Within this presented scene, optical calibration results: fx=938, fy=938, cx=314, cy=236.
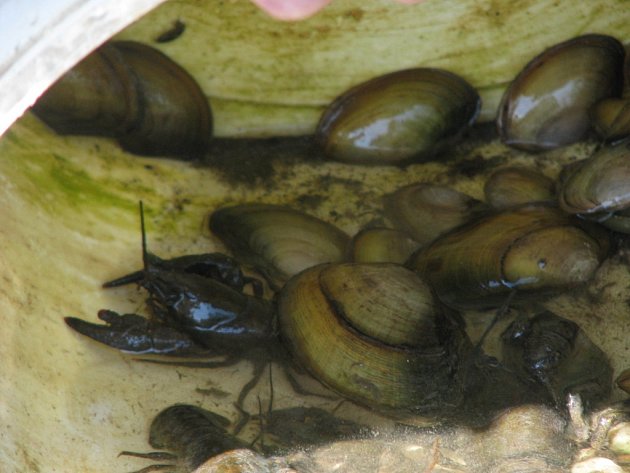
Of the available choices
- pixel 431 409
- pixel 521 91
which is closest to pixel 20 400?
pixel 431 409

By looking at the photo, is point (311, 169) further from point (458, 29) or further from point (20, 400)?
point (20, 400)

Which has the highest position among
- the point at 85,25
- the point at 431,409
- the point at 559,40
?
the point at 85,25

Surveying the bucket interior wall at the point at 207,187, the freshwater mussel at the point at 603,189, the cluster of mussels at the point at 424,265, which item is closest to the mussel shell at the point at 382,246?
the cluster of mussels at the point at 424,265

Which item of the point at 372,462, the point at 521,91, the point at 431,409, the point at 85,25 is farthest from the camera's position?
the point at 521,91

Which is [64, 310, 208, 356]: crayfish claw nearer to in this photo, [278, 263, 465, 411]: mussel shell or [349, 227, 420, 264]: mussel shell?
[278, 263, 465, 411]: mussel shell

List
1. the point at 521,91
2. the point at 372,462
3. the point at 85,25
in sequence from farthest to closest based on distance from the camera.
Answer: the point at 521,91 → the point at 372,462 → the point at 85,25

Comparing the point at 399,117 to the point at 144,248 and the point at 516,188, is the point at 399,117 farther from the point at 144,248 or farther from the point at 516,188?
the point at 144,248

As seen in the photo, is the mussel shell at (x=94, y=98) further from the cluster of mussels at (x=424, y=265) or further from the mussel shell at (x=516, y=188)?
the mussel shell at (x=516, y=188)
